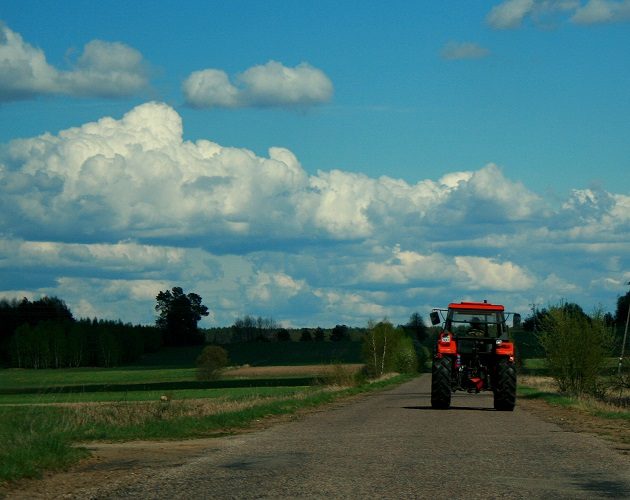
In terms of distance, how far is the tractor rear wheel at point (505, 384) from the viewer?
31.2m

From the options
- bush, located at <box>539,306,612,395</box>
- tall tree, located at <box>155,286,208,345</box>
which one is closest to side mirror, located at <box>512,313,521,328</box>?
bush, located at <box>539,306,612,395</box>

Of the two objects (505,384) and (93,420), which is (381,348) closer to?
(505,384)

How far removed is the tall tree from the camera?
604 ft

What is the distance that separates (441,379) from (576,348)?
2241cm

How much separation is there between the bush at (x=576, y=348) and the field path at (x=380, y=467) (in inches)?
1120

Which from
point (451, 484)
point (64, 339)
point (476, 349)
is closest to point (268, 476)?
point (451, 484)

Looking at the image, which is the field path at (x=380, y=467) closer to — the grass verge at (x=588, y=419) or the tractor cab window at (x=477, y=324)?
the grass verge at (x=588, y=419)

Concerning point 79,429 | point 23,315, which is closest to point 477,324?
point 79,429

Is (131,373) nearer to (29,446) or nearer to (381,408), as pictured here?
(381,408)

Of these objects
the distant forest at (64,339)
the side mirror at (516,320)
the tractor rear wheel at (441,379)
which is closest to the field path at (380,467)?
the tractor rear wheel at (441,379)

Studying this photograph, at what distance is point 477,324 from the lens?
32.4 metres

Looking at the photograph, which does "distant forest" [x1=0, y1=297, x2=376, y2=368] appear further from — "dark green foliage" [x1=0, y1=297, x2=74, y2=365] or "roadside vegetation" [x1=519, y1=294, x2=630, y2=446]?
"roadside vegetation" [x1=519, y1=294, x2=630, y2=446]

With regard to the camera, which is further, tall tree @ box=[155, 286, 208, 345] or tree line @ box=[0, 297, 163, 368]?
tall tree @ box=[155, 286, 208, 345]

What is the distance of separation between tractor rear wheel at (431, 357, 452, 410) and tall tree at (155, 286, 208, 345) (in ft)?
504
